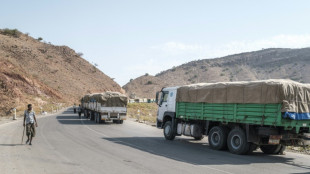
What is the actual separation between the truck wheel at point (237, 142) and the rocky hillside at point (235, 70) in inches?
3495

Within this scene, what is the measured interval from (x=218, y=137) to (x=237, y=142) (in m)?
1.18

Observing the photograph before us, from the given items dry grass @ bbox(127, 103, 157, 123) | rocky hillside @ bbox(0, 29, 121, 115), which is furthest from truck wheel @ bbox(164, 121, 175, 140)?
rocky hillside @ bbox(0, 29, 121, 115)

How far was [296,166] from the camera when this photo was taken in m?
11.6

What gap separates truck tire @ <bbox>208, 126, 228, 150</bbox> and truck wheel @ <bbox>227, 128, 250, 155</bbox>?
36cm

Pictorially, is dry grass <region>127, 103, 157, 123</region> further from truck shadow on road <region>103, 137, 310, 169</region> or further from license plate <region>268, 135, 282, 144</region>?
license plate <region>268, 135, 282, 144</region>

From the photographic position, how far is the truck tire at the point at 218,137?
15109 mm

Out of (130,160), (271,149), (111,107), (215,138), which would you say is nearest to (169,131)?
(215,138)

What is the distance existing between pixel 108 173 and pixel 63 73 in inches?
3518

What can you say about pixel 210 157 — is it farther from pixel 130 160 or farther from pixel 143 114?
pixel 143 114

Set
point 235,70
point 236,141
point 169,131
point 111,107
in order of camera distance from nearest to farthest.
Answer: point 236,141, point 169,131, point 111,107, point 235,70

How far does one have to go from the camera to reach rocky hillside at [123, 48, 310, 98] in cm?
10894

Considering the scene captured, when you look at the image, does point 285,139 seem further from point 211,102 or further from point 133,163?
point 133,163

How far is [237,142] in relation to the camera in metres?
14.4

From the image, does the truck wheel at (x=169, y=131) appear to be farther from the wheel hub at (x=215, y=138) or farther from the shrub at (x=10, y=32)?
the shrub at (x=10, y=32)
